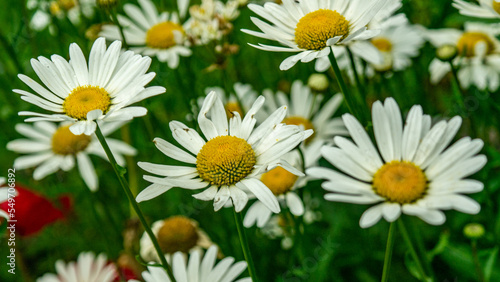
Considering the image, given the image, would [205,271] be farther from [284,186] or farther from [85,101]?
[85,101]

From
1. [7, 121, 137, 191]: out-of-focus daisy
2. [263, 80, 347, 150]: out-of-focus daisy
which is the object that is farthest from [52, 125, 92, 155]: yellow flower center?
[263, 80, 347, 150]: out-of-focus daisy

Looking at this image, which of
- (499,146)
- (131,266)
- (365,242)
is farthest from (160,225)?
(499,146)


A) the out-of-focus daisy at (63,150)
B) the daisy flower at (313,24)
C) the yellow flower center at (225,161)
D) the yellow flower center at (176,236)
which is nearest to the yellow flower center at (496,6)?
the daisy flower at (313,24)

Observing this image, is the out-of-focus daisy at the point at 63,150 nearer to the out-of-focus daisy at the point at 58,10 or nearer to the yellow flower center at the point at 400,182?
the out-of-focus daisy at the point at 58,10

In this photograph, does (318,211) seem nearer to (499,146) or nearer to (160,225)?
(160,225)

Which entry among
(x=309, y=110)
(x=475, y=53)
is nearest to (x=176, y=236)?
(x=309, y=110)

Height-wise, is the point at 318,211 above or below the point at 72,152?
below

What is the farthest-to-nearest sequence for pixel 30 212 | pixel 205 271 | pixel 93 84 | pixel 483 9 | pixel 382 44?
pixel 382 44 → pixel 30 212 → pixel 483 9 → pixel 205 271 → pixel 93 84
